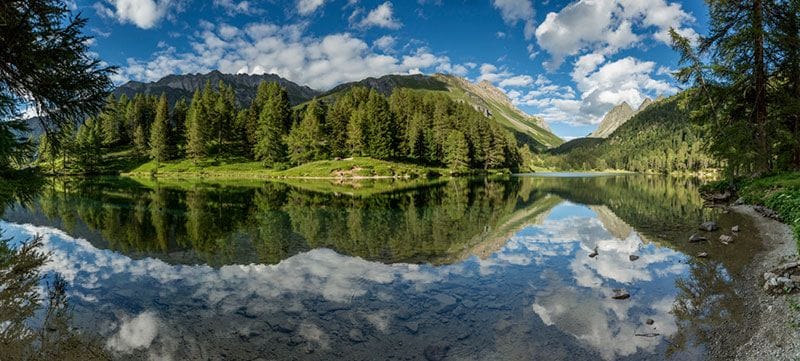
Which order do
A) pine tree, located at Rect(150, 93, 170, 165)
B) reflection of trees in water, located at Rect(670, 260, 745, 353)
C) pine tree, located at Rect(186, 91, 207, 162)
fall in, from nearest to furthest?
1. reflection of trees in water, located at Rect(670, 260, 745, 353)
2. pine tree, located at Rect(186, 91, 207, 162)
3. pine tree, located at Rect(150, 93, 170, 165)

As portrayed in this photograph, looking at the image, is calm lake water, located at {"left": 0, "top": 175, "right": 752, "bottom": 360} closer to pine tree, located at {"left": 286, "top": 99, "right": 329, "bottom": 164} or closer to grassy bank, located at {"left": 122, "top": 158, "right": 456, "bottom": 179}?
grassy bank, located at {"left": 122, "top": 158, "right": 456, "bottom": 179}

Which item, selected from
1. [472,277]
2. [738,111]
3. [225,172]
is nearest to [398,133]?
[225,172]

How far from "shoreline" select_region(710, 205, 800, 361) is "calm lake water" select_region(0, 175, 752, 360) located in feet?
1.76

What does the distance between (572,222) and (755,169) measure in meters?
19.8

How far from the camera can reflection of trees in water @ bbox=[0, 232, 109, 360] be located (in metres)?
8.91

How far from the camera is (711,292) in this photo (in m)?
12.9

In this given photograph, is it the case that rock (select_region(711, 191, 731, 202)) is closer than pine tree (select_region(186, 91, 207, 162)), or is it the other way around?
rock (select_region(711, 191, 731, 202))

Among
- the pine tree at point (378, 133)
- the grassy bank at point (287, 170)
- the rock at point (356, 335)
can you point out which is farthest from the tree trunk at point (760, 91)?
the pine tree at point (378, 133)

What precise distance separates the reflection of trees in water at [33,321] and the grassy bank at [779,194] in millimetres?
26415

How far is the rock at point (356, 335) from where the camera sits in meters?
10.4

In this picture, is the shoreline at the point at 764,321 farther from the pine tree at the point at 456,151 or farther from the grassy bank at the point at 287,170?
the pine tree at the point at 456,151

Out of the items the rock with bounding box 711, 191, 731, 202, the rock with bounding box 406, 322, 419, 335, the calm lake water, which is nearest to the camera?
the calm lake water

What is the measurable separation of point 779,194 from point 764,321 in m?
21.1

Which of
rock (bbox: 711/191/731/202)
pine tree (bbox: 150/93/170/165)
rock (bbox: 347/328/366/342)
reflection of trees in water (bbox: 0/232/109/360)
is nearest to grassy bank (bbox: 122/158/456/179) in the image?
pine tree (bbox: 150/93/170/165)
